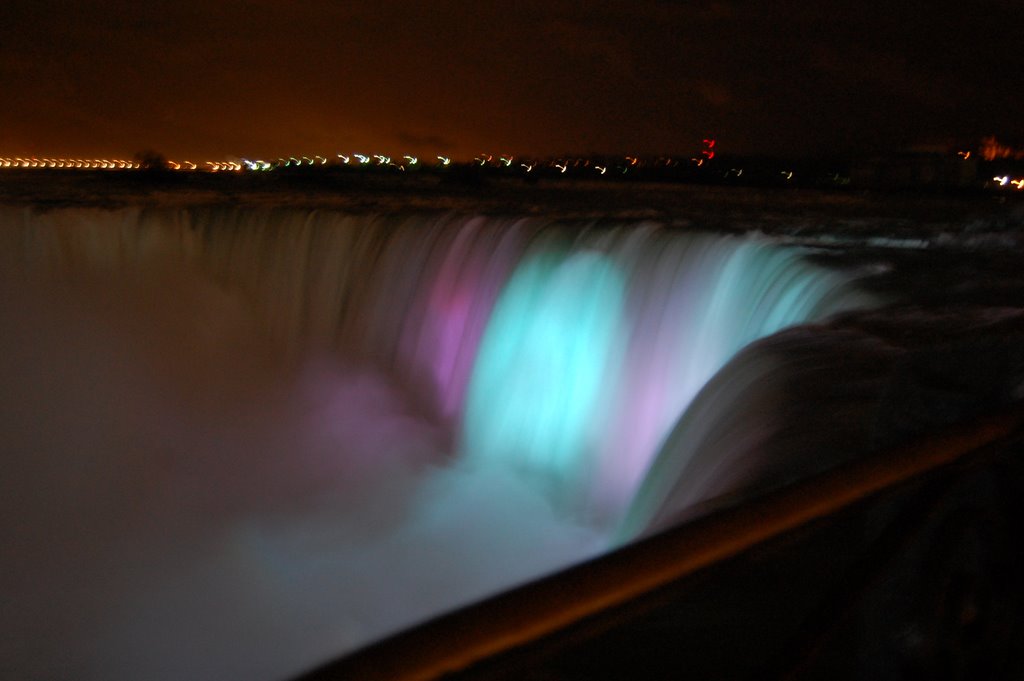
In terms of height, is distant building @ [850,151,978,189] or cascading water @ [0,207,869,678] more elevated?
distant building @ [850,151,978,189]

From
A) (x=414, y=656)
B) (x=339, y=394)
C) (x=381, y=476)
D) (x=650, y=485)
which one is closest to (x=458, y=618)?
(x=414, y=656)

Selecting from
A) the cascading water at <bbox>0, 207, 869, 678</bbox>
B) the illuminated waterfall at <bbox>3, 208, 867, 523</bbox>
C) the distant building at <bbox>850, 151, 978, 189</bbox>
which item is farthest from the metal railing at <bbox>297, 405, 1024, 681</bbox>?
the distant building at <bbox>850, 151, 978, 189</bbox>

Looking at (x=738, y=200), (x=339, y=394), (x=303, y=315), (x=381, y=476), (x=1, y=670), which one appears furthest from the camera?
(x=738, y=200)

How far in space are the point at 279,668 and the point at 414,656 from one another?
5570mm

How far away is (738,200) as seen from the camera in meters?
20.4

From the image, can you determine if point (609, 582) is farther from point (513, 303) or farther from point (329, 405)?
point (329, 405)

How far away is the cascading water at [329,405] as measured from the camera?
658 cm

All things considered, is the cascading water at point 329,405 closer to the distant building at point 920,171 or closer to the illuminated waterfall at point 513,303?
the illuminated waterfall at point 513,303

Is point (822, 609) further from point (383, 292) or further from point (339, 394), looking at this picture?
point (383, 292)

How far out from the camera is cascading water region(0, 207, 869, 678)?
6.58m

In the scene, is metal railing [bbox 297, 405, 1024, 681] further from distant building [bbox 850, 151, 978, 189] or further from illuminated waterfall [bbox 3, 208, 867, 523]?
distant building [bbox 850, 151, 978, 189]

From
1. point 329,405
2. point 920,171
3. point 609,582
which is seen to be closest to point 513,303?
point 329,405

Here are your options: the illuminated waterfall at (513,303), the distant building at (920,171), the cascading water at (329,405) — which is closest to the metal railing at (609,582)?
the cascading water at (329,405)

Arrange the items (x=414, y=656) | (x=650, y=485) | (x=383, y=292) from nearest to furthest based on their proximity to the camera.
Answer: (x=414, y=656), (x=650, y=485), (x=383, y=292)
